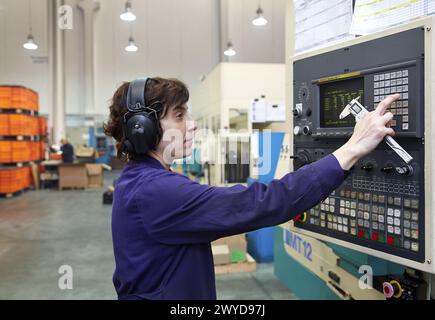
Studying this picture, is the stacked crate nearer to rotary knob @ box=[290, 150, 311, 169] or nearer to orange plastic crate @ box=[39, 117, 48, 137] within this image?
orange plastic crate @ box=[39, 117, 48, 137]

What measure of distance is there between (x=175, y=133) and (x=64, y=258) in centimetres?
309

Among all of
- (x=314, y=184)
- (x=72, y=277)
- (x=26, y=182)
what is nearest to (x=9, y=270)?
(x=72, y=277)

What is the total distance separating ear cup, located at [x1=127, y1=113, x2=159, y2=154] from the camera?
2.58ft

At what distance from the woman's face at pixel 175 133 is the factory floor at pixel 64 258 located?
1.96 m

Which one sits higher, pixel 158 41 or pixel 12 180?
pixel 158 41

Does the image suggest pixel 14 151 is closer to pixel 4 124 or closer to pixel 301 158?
pixel 4 124

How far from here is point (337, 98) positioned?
0.96 metres

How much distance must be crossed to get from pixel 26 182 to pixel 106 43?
15.5 ft

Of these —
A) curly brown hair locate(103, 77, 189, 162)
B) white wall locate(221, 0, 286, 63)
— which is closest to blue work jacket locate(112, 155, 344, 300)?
curly brown hair locate(103, 77, 189, 162)

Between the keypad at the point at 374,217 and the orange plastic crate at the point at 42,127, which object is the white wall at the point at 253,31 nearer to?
the orange plastic crate at the point at 42,127

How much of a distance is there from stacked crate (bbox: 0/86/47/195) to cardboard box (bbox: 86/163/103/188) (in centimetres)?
125

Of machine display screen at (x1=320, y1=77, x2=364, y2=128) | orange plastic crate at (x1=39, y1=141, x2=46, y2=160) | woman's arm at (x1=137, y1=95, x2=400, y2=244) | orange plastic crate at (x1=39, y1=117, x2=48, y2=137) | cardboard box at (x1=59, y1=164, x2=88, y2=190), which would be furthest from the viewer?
orange plastic crate at (x1=39, y1=141, x2=46, y2=160)

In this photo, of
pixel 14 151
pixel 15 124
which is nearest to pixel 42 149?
pixel 14 151

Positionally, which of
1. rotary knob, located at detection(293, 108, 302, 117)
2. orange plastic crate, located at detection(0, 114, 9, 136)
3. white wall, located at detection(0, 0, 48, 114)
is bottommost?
rotary knob, located at detection(293, 108, 302, 117)
